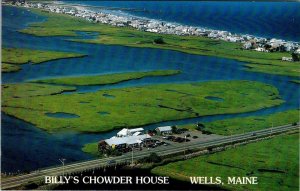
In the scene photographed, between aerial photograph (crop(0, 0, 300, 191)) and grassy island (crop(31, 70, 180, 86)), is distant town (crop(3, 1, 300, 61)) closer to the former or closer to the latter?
aerial photograph (crop(0, 0, 300, 191))

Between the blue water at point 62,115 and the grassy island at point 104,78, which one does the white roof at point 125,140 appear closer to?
the blue water at point 62,115

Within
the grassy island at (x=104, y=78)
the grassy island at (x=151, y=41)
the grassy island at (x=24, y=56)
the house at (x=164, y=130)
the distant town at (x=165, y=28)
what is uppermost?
the distant town at (x=165, y=28)

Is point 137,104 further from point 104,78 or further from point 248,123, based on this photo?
point 248,123

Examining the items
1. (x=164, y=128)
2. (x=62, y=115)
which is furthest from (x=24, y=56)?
(x=164, y=128)

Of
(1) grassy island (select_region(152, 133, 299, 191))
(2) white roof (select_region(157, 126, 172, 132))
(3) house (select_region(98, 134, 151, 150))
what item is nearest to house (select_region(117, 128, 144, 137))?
(3) house (select_region(98, 134, 151, 150))

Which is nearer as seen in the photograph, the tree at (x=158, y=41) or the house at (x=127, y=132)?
the house at (x=127, y=132)

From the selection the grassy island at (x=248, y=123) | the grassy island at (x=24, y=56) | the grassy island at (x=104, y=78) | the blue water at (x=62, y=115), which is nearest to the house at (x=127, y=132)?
the grassy island at (x=248, y=123)
